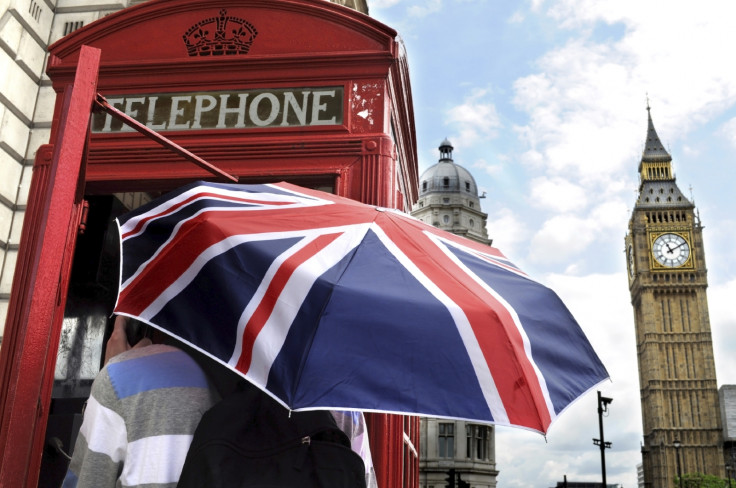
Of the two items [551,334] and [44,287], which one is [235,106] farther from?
[551,334]

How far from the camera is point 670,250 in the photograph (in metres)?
73.7

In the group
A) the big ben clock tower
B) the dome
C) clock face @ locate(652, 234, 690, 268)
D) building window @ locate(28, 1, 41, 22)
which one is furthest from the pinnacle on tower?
building window @ locate(28, 1, 41, 22)

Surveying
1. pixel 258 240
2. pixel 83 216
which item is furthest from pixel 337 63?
pixel 258 240

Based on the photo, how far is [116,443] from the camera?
1.58 metres

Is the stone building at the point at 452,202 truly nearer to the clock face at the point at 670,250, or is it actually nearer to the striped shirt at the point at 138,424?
the clock face at the point at 670,250

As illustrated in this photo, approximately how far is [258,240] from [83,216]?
107 centimetres

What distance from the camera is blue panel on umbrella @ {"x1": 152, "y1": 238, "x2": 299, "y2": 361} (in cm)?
160

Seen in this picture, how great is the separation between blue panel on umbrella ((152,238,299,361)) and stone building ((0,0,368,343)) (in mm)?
3013

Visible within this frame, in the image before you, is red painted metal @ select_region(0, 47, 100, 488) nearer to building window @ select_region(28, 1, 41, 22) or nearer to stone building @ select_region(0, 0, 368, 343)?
stone building @ select_region(0, 0, 368, 343)

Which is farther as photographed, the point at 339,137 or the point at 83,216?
the point at 339,137

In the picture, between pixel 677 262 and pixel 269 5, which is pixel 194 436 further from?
pixel 677 262

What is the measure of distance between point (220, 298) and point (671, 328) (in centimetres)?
7937

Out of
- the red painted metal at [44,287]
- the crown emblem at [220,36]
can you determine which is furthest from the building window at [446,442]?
the red painted metal at [44,287]

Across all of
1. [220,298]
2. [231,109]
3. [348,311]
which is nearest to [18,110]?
[231,109]
